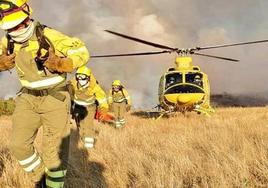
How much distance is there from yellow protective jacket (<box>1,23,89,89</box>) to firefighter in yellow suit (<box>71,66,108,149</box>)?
4708mm

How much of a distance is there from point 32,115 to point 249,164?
2.47m

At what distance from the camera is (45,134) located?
16.5 ft

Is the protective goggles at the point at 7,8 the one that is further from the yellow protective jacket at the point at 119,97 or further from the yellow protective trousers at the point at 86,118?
the yellow protective jacket at the point at 119,97

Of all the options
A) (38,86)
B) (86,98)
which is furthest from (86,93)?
(38,86)

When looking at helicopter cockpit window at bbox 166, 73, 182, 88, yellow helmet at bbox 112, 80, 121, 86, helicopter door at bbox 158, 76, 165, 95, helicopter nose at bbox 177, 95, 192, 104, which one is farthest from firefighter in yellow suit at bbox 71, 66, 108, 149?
helicopter door at bbox 158, 76, 165, 95

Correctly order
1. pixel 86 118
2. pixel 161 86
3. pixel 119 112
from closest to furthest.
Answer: pixel 86 118, pixel 119 112, pixel 161 86

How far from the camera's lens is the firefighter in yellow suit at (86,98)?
980cm

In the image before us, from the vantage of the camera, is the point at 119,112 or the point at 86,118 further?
the point at 119,112

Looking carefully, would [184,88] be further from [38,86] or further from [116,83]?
[38,86]

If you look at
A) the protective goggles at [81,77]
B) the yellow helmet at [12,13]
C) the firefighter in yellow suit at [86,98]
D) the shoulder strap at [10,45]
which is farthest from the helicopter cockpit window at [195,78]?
the yellow helmet at [12,13]

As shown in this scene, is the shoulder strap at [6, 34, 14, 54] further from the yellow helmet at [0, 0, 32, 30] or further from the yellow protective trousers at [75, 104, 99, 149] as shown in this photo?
the yellow protective trousers at [75, 104, 99, 149]

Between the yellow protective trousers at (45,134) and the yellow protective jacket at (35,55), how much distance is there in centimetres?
17

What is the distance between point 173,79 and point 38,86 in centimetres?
1214

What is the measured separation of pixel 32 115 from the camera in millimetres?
4945
